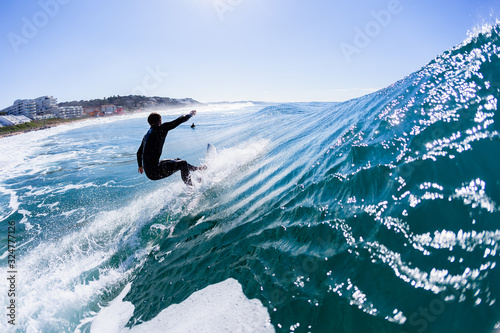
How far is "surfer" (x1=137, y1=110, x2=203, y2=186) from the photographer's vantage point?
6.79 metres

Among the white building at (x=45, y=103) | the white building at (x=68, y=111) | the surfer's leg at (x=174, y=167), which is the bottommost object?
the surfer's leg at (x=174, y=167)

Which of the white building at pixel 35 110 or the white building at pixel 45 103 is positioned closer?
the white building at pixel 35 110

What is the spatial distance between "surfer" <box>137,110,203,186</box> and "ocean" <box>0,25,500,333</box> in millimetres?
816

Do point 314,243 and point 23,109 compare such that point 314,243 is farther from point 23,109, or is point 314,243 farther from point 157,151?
point 23,109

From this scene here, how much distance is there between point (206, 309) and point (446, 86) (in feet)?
23.4

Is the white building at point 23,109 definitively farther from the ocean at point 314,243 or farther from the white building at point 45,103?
the ocean at point 314,243

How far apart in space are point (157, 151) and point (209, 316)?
5068mm

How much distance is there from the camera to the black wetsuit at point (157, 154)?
6812 mm

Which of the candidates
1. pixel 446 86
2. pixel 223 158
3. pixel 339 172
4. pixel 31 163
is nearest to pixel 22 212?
pixel 223 158

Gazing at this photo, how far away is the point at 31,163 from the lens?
1595 cm

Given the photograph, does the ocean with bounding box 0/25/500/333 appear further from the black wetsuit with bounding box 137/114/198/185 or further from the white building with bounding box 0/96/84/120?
the white building with bounding box 0/96/84/120

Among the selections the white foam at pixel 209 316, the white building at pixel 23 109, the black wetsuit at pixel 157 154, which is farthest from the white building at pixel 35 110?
the white foam at pixel 209 316

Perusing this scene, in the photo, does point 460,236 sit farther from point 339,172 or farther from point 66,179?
point 66,179

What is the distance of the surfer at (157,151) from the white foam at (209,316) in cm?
408
